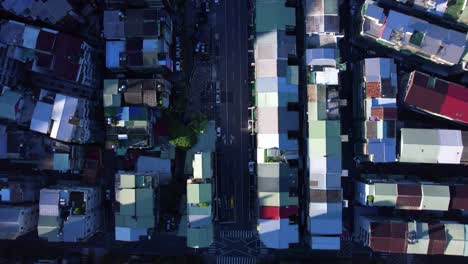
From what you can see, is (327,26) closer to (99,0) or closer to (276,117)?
(276,117)

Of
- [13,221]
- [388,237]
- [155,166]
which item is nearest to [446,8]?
[388,237]

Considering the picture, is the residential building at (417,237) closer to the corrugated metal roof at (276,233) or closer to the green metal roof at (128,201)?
the corrugated metal roof at (276,233)

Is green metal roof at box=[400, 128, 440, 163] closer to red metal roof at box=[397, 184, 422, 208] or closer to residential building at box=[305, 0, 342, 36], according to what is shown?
red metal roof at box=[397, 184, 422, 208]

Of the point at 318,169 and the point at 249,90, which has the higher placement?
the point at 249,90

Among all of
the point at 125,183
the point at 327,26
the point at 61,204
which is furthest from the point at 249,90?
the point at 61,204

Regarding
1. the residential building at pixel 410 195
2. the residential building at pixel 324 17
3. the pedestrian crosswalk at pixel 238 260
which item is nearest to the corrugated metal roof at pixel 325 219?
the residential building at pixel 410 195

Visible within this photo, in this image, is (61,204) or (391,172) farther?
(391,172)
